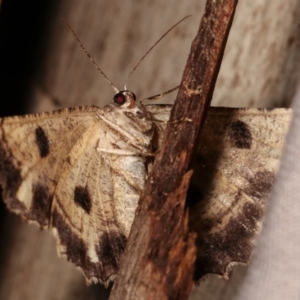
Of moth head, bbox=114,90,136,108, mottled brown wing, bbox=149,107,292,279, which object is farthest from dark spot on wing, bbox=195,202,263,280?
moth head, bbox=114,90,136,108

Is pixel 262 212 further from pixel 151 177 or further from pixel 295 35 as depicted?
pixel 295 35

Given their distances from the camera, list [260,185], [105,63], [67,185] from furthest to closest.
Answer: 1. [105,63]
2. [67,185]
3. [260,185]

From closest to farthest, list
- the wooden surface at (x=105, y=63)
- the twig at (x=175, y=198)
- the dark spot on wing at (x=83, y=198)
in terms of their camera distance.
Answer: the twig at (x=175, y=198)
the dark spot on wing at (x=83, y=198)
the wooden surface at (x=105, y=63)

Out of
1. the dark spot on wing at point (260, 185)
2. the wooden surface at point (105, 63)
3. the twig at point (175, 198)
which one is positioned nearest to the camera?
the twig at point (175, 198)

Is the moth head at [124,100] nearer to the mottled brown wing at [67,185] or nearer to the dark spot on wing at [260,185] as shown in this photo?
the mottled brown wing at [67,185]

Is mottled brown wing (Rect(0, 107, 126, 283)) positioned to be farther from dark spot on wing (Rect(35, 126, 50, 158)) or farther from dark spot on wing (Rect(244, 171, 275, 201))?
dark spot on wing (Rect(244, 171, 275, 201))

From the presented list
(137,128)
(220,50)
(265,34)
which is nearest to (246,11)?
(265,34)

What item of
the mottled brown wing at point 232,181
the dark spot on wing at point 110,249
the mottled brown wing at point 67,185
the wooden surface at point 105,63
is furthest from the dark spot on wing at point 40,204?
the wooden surface at point 105,63

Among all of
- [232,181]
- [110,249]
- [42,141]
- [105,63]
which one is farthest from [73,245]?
[105,63]

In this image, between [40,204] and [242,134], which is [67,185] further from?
[242,134]
